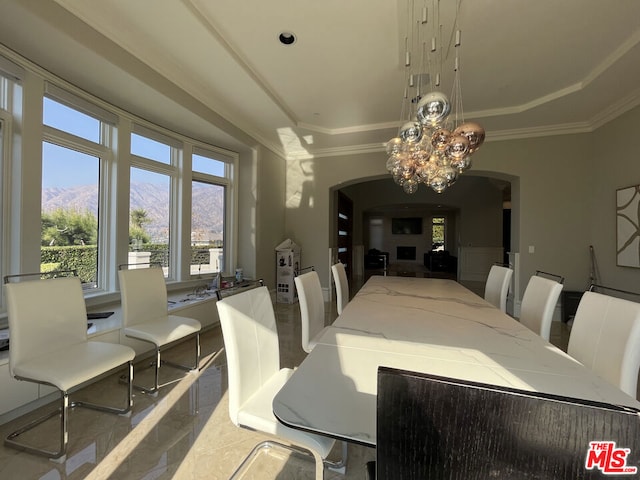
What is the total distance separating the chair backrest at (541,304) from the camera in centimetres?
188

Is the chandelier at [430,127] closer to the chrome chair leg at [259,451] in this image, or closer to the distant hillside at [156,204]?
the chrome chair leg at [259,451]

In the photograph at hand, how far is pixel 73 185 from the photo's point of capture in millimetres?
2826

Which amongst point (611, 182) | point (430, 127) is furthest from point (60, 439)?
point (611, 182)

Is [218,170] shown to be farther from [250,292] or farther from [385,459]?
[385,459]

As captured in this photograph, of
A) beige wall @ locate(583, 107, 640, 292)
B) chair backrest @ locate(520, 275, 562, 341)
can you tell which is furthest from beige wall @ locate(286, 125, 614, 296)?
chair backrest @ locate(520, 275, 562, 341)

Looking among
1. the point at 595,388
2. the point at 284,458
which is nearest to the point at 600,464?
the point at 595,388

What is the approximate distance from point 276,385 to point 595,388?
131cm

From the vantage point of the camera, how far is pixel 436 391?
541 mm

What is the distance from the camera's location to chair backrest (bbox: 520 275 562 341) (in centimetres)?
188

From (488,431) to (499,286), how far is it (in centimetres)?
266

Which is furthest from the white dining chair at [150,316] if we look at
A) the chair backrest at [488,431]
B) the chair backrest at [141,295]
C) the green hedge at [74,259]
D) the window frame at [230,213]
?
the chair backrest at [488,431]

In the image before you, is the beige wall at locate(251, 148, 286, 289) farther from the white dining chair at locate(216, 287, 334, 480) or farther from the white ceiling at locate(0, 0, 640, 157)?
the white dining chair at locate(216, 287, 334, 480)

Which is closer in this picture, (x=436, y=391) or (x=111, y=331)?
(x=436, y=391)

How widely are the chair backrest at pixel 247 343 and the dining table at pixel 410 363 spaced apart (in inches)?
13.1
